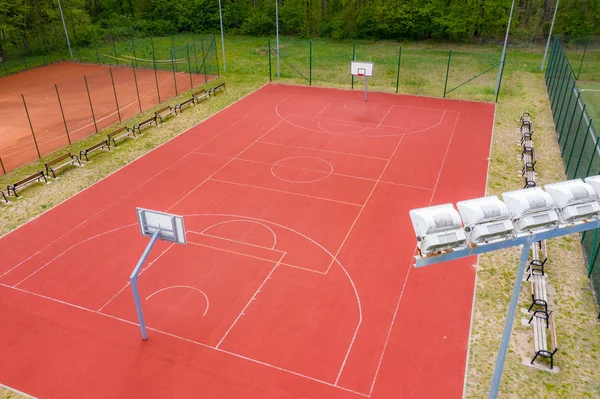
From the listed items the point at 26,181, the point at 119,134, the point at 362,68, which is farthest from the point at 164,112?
the point at 362,68

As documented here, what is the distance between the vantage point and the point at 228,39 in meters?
48.8

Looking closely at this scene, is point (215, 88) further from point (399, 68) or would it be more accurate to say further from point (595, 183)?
point (595, 183)

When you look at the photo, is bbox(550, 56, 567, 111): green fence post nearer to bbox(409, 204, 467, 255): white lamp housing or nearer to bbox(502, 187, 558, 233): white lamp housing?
bbox(502, 187, 558, 233): white lamp housing

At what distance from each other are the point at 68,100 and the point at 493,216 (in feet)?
88.8

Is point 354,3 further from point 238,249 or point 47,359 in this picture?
point 47,359

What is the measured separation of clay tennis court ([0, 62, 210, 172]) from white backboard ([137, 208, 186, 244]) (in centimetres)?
1161

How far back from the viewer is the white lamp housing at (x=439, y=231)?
6.50 metres

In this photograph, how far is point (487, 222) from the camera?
669 centimetres

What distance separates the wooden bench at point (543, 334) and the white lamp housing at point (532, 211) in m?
4.40

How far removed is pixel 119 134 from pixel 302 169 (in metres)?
9.28

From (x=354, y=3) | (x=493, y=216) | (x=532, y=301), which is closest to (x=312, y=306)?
(x=532, y=301)

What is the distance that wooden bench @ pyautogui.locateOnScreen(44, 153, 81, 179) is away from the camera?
18.5 meters

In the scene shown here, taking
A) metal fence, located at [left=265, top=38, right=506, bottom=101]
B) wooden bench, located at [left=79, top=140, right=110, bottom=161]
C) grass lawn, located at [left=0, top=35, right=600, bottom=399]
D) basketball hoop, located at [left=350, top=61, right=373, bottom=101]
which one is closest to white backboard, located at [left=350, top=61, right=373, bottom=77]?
basketball hoop, located at [left=350, top=61, right=373, bottom=101]

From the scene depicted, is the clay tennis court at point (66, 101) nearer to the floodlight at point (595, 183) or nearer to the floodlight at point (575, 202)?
the floodlight at point (575, 202)
